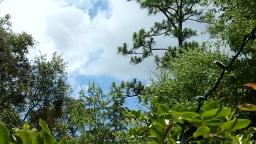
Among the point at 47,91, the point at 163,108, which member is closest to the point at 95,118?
the point at 47,91

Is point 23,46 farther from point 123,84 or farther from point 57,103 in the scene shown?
point 123,84

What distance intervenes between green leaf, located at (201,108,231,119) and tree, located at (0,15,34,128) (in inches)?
1058

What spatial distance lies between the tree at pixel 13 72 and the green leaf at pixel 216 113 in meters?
26.9

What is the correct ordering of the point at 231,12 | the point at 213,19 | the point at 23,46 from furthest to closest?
the point at 23,46 → the point at 213,19 → the point at 231,12

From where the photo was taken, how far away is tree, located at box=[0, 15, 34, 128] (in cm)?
2805

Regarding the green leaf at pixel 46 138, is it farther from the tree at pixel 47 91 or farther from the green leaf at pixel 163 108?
the tree at pixel 47 91

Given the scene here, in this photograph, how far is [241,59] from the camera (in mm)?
22500

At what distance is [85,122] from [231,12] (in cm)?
1587

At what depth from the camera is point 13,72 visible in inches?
1174

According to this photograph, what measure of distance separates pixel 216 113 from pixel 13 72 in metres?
29.6

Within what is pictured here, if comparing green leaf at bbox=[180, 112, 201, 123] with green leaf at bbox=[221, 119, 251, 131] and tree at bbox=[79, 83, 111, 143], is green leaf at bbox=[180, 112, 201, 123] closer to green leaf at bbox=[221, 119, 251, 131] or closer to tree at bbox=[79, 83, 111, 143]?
green leaf at bbox=[221, 119, 251, 131]

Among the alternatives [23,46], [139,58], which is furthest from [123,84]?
[23,46]

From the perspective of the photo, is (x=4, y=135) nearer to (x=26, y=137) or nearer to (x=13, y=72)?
(x=26, y=137)

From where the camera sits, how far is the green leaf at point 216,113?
0.93 m
